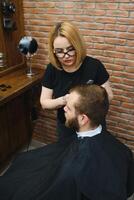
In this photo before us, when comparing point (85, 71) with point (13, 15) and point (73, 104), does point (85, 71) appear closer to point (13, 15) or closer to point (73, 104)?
point (73, 104)

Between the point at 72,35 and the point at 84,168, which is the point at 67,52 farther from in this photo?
the point at 84,168

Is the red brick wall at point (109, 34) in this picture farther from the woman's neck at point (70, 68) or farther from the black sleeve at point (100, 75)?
the woman's neck at point (70, 68)

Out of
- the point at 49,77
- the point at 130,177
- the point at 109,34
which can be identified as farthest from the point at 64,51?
the point at 130,177

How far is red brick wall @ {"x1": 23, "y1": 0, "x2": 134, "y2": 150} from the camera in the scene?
192 centimetres

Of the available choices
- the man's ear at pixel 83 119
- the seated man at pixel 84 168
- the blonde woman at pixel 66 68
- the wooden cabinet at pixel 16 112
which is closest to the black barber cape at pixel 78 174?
the seated man at pixel 84 168

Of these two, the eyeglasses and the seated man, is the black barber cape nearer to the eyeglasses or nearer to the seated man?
the seated man

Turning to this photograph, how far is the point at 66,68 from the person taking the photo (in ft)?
5.35

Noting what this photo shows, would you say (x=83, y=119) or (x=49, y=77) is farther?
(x=49, y=77)

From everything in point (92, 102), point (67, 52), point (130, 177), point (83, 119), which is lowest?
point (130, 177)

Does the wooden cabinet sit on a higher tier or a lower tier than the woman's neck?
lower

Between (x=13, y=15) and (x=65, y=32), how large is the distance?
929 millimetres

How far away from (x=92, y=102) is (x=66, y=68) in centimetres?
43

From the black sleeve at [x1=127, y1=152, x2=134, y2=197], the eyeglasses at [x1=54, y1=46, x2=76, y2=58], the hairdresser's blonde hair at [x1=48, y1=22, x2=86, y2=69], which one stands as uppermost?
the hairdresser's blonde hair at [x1=48, y1=22, x2=86, y2=69]

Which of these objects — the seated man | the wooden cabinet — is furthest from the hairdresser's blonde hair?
the wooden cabinet
